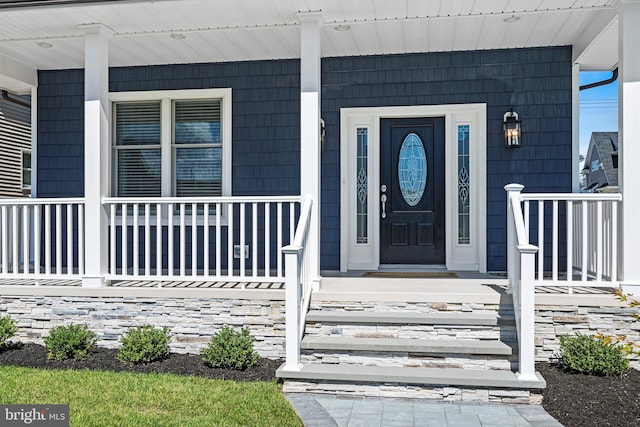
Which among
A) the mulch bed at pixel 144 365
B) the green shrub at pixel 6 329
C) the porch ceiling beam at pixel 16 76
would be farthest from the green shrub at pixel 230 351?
the porch ceiling beam at pixel 16 76

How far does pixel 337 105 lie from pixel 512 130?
2112 mm

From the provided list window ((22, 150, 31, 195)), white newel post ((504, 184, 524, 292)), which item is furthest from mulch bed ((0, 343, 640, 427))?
window ((22, 150, 31, 195))

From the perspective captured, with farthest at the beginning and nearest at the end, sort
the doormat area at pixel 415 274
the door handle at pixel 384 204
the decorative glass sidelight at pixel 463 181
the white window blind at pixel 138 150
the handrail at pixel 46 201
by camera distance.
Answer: the white window blind at pixel 138 150 < the door handle at pixel 384 204 < the decorative glass sidelight at pixel 463 181 < the doormat area at pixel 415 274 < the handrail at pixel 46 201

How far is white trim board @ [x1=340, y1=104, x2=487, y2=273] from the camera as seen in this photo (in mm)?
6922

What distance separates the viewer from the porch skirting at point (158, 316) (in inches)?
210

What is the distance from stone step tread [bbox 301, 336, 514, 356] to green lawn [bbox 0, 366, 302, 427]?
0.54 meters

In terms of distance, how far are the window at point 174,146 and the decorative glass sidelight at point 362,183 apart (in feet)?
5.36

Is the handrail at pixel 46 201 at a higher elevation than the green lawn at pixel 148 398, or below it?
higher

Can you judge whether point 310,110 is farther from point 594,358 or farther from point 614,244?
point 594,358

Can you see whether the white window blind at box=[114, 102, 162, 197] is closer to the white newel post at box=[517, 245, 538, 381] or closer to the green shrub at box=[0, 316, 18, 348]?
the green shrub at box=[0, 316, 18, 348]

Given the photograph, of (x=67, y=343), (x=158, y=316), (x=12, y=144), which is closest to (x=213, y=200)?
(x=158, y=316)

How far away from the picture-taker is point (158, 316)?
5535 mm

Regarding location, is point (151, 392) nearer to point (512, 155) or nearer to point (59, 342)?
point (59, 342)

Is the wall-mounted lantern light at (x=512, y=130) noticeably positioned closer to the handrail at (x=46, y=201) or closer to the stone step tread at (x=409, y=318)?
the stone step tread at (x=409, y=318)
